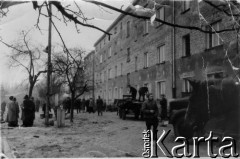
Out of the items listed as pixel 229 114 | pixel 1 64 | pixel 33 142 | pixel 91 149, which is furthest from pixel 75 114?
pixel 229 114

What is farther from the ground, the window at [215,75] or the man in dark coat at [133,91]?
the window at [215,75]

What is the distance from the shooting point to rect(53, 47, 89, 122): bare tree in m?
2.29

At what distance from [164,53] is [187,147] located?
1083 millimetres

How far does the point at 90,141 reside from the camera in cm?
323

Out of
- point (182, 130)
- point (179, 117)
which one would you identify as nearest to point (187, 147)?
point (182, 130)

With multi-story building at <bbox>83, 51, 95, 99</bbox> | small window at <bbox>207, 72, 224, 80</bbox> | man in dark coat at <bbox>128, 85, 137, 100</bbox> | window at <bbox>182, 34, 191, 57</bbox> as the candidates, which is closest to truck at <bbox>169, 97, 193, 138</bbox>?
small window at <bbox>207, 72, 224, 80</bbox>

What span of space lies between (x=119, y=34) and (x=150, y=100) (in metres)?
0.81

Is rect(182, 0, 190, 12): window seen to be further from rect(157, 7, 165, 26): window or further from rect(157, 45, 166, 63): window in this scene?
rect(157, 45, 166, 63): window

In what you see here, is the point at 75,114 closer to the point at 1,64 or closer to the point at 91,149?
the point at 91,149

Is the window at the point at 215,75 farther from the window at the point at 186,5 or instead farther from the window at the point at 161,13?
the window at the point at 161,13

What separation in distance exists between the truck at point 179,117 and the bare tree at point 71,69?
90cm

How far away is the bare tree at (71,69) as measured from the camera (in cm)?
229

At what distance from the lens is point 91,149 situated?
318 centimetres

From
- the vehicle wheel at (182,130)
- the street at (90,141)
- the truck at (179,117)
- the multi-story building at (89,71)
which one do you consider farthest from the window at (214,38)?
the multi-story building at (89,71)
